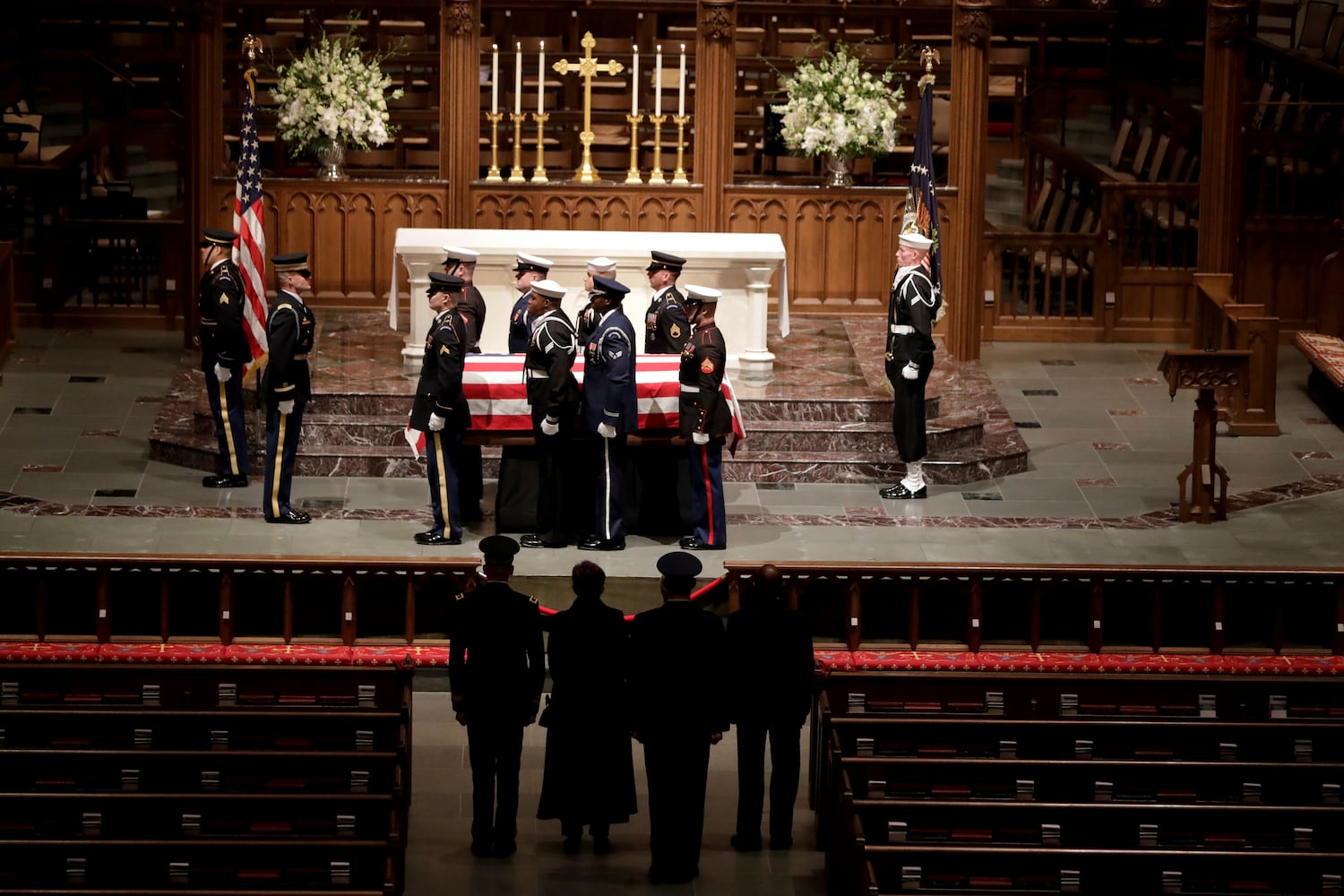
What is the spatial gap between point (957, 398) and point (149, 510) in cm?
573

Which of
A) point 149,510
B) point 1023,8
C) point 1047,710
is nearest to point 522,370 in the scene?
point 149,510

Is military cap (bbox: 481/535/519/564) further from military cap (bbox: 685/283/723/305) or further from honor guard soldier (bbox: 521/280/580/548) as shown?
military cap (bbox: 685/283/723/305)

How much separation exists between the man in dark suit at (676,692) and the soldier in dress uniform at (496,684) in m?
0.47

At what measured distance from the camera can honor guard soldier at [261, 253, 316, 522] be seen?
13.5 meters

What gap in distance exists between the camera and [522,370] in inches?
532

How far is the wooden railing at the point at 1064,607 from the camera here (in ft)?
38.6

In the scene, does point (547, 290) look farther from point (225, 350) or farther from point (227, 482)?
point (227, 482)

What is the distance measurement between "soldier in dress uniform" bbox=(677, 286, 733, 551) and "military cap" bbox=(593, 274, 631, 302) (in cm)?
39

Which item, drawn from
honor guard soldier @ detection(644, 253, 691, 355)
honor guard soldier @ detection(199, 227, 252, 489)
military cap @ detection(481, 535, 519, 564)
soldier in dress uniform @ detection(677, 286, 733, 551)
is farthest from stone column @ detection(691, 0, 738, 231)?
military cap @ detection(481, 535, 519, 564)

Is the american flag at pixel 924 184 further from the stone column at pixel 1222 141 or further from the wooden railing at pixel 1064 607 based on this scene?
the wooden railing at pixel 1064 607

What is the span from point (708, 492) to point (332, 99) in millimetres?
5794

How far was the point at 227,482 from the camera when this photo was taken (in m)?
14.5

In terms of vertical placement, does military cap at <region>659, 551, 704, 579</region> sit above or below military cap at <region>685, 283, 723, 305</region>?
below

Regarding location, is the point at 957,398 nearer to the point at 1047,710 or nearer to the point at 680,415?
the point at 680,415
